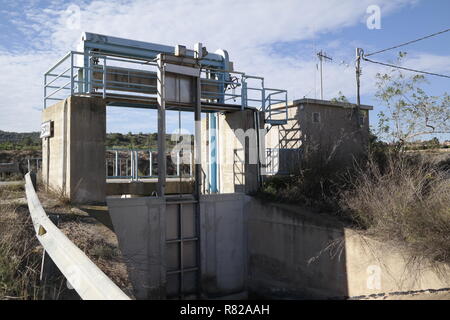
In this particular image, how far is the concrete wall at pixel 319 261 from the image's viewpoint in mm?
8633

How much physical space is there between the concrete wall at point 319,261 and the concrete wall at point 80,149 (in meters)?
5.20

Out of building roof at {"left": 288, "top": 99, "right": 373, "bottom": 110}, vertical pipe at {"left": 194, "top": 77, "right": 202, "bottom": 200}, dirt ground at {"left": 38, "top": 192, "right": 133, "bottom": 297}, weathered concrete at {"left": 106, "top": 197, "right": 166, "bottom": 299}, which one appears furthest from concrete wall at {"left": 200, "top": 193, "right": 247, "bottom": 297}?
building roof at {"left": 288, "top": 99, "right": 373, "bottom": 110}

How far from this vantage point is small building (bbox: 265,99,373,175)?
14016 millimetres

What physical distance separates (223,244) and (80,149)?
5414mm

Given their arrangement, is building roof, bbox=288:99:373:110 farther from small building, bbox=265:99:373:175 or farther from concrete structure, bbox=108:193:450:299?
concrete structure, bbox=108:193:450:299

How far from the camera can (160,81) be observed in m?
11.2

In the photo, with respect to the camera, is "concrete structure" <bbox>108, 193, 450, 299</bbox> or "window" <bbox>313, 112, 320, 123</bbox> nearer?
"concrete structure" <bbox>108, 193, 450, 299</bbox>

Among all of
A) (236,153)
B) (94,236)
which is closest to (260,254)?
(236,153)

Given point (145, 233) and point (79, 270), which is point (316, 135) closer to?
point (145, 233)

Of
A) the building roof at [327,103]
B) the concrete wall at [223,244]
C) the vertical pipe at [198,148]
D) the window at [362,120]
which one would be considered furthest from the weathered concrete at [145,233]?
the window at [362,120]

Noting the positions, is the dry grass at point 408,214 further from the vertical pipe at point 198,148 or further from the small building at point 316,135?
the vertical pipe at point 198,148

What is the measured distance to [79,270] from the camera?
107 inches

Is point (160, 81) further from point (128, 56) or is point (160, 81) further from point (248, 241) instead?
point (248, 241)

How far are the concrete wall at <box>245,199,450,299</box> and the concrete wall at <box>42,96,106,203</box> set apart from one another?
520cm
